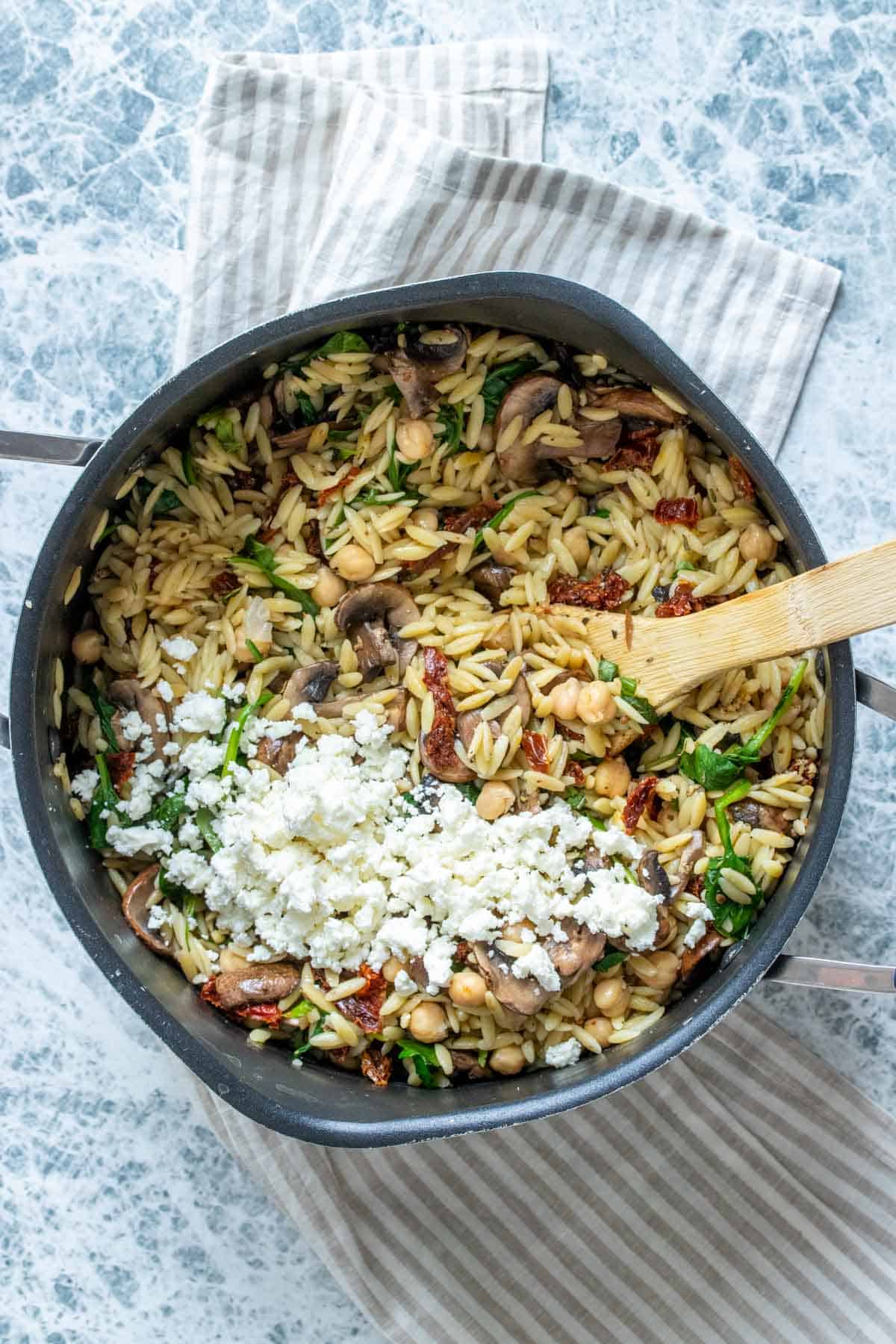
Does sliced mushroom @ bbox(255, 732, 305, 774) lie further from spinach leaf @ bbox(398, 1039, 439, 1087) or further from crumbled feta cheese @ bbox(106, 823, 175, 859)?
spinach leaf @ bbox(398, 1039, 439, 1087)

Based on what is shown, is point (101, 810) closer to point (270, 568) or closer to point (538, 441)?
point (270, 568)

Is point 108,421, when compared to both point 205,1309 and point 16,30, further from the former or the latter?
point 205,1309

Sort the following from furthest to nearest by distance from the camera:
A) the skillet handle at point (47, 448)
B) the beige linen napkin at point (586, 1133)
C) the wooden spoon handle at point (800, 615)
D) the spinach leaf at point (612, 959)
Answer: the beige linen napkin at point (586, 1133) < the spinach leaf at point (612, 959) < the skillet handle at point (47, 448) < the wooden spoon handle at point (800, 615)

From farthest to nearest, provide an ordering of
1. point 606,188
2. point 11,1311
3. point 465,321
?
point 11,1311
point 606,188
point 465,321

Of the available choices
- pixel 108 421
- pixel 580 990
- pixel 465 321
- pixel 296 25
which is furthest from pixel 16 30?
pixel 580 990

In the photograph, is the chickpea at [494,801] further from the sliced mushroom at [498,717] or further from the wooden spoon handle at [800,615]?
the wooden spoon handle at [800,615]

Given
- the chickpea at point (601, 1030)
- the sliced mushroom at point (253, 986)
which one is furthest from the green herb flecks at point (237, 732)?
the chickpea at point (601, 1030)
